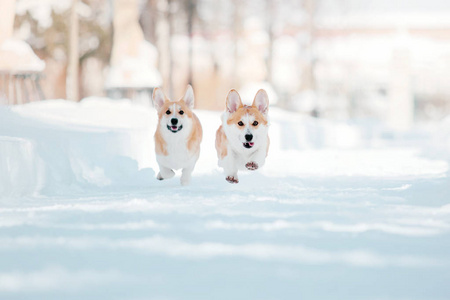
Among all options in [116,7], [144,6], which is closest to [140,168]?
[116,7]

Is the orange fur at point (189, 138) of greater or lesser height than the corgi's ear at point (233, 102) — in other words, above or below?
below

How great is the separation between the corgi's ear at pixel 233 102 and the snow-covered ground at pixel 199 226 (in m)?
0.79

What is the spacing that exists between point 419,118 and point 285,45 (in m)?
8.80

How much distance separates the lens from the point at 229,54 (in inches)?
1282

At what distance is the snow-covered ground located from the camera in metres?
3.42

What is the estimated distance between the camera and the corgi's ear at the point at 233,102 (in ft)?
22.7

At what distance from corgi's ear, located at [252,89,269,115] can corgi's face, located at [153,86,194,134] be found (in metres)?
0.65

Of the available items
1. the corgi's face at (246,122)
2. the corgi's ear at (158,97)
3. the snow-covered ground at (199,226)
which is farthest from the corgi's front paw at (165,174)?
the corgi's face at (246,122)

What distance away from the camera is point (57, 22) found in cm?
2416

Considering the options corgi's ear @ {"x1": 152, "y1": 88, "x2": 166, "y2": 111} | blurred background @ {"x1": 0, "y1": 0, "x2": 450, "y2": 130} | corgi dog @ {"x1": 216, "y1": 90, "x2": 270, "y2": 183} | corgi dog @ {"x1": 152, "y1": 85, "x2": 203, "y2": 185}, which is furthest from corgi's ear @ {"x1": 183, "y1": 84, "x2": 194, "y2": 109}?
blurred background @ {"x1": 0, "y1": 0, "x2": 450, "y2": 130}

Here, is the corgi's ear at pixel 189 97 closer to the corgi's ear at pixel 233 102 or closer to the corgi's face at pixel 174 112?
the corgi's face at pixel 174 112

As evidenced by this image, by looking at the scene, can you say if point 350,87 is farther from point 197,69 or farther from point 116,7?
point 116,7

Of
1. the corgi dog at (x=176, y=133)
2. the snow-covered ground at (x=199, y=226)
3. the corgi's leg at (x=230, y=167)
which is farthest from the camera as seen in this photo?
the corgi's leg at (x=230, y=167)

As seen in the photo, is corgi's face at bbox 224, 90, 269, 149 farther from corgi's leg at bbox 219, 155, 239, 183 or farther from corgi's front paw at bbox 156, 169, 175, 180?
corgi's front paw at bbox 156, 169, 175, 180
